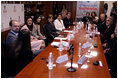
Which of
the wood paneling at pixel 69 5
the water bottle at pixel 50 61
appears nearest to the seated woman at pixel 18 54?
the water bottle at pixel 50 61

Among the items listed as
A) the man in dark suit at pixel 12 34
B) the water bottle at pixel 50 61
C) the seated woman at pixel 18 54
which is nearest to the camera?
the water bottle at pixel 50 61

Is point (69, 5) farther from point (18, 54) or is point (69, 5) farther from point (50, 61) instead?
point (50, 61)

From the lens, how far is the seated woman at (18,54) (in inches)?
81.0

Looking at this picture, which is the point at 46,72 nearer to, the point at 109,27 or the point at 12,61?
the point at 12,61

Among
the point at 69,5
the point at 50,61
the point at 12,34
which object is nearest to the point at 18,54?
the point at 50,61

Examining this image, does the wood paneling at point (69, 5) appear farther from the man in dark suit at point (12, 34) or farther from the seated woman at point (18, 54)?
the seated woman at point (18, 54)

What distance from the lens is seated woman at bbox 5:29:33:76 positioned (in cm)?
206

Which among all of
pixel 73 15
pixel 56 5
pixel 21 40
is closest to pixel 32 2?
pixel 56 5

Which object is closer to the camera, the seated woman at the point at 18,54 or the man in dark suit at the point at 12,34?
the seated woman at the point at 18,54

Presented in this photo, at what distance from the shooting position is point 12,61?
2.12 m

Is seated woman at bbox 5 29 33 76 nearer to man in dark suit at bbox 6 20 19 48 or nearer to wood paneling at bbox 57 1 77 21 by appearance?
man in dark suit at bbox 6 20 19 48

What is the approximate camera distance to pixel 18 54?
2.13 m

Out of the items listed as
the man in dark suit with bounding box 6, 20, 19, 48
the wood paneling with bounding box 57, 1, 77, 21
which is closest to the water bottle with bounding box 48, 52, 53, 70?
the man in dark suit with bounding box 6, 20, 19, 48

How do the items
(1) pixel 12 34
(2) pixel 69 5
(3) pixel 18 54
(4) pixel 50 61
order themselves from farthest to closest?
(2) pixel 69 5, (1) pixel 12 34, (3) pixel 18 54, (4) pixel 50 61
